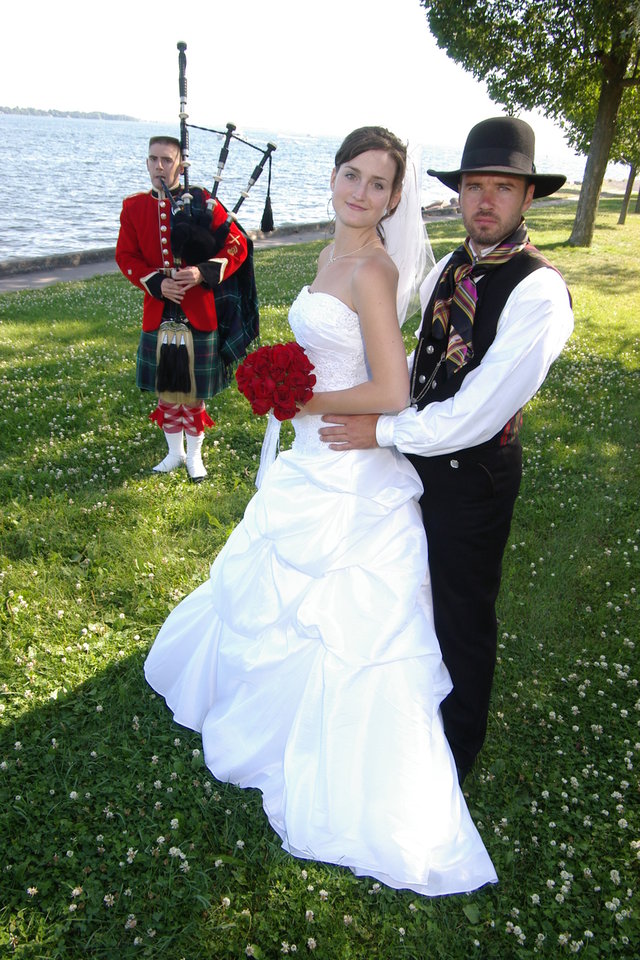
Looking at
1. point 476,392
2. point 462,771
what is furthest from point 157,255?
point 462,771

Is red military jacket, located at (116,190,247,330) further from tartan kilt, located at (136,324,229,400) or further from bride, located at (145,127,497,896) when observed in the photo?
bride, located at (145,127,497,896)

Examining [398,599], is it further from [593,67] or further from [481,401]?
[593,67]

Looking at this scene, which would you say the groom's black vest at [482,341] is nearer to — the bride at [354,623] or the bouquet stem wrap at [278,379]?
the bride at [354,623]

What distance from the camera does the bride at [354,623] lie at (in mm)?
3193

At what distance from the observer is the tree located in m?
17.8

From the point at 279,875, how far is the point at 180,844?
0.54 meters

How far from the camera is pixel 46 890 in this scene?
10.2 ft

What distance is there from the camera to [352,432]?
3.34 m

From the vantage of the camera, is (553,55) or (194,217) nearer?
(194,217)

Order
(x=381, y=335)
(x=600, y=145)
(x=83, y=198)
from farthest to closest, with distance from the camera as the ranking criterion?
(x=83, y=198) → (x=600, y=145) → (x=381, y=335)

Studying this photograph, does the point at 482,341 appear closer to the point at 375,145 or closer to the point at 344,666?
the point at 375,145

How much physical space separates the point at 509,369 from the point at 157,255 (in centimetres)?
438

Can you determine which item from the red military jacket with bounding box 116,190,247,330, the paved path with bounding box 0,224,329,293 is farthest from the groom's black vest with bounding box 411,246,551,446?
the paved path with bounding box 0,224,329,293

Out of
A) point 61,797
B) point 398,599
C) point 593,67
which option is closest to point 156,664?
point 61,797
